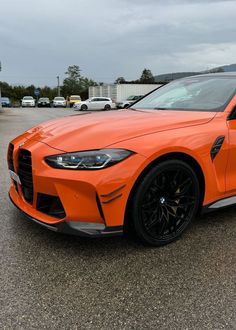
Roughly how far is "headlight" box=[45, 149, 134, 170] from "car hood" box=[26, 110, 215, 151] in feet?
0.21

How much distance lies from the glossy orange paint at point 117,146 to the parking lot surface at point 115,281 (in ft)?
1.16

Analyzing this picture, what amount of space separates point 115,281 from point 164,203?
814 mm

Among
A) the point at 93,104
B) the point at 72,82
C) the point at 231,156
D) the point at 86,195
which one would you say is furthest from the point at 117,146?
the point at 72,82

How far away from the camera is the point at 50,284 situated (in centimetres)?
254

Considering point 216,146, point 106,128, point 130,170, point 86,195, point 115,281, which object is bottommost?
point 115,281

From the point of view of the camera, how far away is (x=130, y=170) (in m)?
2.69

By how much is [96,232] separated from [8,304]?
788mm

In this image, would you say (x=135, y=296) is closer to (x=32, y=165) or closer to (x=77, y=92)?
(x=32, y=165)

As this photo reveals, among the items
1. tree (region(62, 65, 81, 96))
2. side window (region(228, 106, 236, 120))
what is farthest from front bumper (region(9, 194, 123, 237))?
tree (region(62, 65, 81, 96))

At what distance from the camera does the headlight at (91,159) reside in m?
2.66

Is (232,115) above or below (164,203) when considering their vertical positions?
above

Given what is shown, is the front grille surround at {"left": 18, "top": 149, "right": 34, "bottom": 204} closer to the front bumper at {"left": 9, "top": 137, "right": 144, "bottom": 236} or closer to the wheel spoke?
the front bumper at {"left": 9, "top": 137, "right": 144, "bottom": 236}

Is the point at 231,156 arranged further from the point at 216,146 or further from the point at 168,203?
the point at 168,203

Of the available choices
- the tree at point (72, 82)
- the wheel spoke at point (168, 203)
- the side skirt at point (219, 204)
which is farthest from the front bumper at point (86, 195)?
the tree at point (72, 82)
